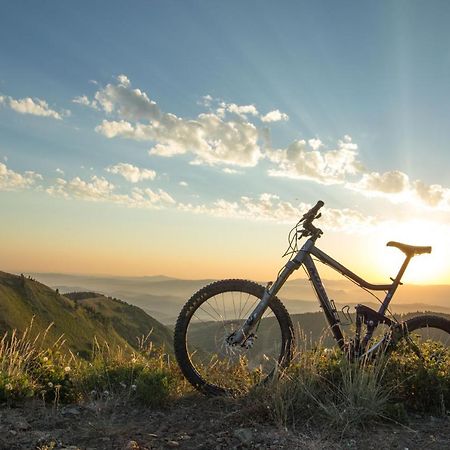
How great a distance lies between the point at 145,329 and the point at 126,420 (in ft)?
331

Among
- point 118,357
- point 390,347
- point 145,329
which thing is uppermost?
point 390,347

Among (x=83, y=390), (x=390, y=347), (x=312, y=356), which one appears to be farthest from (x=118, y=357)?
(x=390, y=347)

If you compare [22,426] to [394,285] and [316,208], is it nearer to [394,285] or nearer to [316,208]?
[316,208]

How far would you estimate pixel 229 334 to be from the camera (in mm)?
6688

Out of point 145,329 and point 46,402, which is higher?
point 46,402

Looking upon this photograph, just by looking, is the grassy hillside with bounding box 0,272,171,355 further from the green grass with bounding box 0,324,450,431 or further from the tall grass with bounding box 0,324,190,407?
the green grass with bounding box 0,324,450,431

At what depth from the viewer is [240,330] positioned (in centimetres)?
657

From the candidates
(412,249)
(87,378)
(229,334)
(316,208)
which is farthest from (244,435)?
(412,249)

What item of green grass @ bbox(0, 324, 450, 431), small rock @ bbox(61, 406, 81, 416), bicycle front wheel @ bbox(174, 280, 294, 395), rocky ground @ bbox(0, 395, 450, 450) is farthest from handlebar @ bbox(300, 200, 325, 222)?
small rock @ bbox(61, 406, 81, 416)

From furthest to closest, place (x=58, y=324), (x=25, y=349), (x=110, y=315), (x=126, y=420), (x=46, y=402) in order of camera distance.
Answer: (x=110, y=315)
(x=58, y=324)
(x=25, y=349)
(x=46, y=402)
(x=126, y=420)

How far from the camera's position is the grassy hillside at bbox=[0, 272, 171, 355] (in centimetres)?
7488

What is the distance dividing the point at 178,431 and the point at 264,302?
1.92 meters

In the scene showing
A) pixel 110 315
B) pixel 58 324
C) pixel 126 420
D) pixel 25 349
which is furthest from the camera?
pixel 110 315

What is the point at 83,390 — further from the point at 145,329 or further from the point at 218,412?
the point at 145,329
